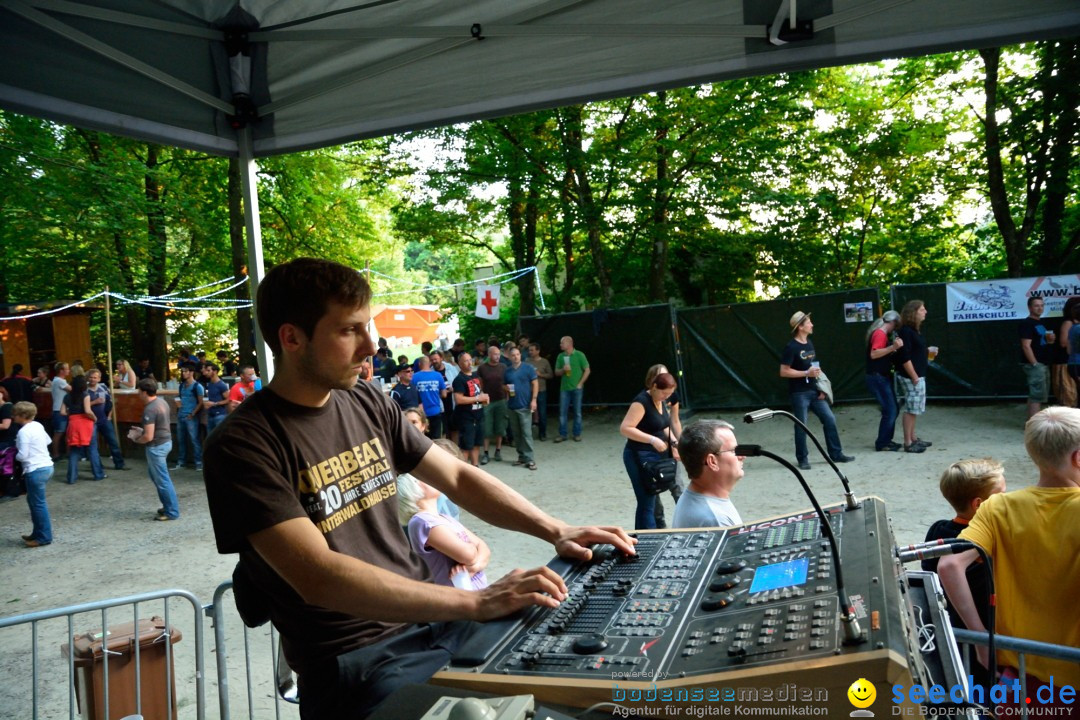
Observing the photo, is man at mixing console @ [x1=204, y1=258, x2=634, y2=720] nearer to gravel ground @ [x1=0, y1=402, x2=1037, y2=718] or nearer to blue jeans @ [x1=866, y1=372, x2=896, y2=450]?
gravel ground @ [x1=0, y1=402, x2=1037, y2=718]

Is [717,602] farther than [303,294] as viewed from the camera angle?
No

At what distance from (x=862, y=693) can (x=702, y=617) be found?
458 millimetres

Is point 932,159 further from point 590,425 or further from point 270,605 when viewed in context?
point 270,605

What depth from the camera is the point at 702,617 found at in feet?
5.51

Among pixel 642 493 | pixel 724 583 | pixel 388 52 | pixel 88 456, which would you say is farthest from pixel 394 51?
pixel 88 456

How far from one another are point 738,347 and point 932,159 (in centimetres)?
671

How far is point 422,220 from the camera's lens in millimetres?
20703

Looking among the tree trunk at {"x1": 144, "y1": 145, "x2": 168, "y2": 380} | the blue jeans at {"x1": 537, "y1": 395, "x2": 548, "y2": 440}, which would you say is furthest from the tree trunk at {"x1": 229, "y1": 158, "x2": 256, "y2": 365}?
the blue jeans at {"x1": 537, "y1": 395, "x2": 548, "y2": 440}

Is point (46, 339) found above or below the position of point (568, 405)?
above

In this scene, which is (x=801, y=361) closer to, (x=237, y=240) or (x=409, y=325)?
(x=237, y=240)

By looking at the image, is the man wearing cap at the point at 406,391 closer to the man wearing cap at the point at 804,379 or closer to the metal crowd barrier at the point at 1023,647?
the man wearing cap at the point at 804,379

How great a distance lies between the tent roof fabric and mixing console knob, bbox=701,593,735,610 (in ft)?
7.51

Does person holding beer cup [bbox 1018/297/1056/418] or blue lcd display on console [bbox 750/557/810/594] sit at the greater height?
blue lcd display on console [bbox 750/557/810/594]

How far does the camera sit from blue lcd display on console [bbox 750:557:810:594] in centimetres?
177
